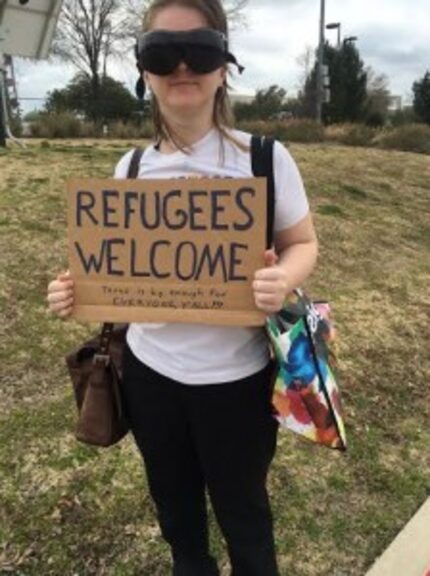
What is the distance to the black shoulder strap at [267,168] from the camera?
1.66 metres

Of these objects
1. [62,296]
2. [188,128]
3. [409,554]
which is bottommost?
[409,554]

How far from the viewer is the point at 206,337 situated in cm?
171

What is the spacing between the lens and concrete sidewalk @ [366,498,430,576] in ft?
8.34

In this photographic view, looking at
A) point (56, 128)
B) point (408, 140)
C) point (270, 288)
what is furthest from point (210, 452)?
point (408, 140)

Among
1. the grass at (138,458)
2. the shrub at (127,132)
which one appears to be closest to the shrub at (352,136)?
the shrub at (127,132)

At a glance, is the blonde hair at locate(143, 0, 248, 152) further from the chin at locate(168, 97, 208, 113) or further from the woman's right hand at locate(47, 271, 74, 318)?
the woman's right hand at locate(47, 271, 74, 318)

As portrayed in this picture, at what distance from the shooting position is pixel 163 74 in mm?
1638

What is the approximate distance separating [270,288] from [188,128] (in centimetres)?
43

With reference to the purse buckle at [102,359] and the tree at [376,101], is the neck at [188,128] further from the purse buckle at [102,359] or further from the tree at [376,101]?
the tree at [376,101]

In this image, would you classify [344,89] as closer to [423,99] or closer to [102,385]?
[423,99]

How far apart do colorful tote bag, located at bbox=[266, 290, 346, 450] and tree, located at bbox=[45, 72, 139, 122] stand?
28.6 meters

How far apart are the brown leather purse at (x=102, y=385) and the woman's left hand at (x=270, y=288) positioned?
1.66 feet

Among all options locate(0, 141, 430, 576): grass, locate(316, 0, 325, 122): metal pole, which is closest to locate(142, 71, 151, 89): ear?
locate(0, 141, 430, 576): grass

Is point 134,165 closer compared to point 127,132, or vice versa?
point 134,165
